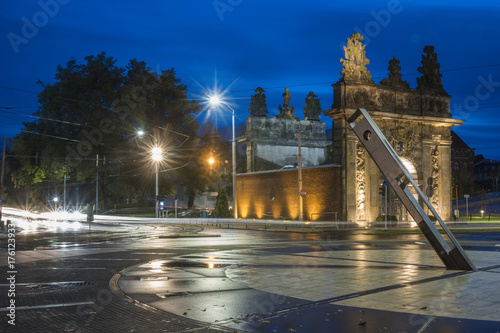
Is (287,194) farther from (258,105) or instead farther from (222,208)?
(258,105)

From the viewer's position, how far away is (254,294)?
1015cm

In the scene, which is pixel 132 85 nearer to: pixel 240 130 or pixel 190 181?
pixel 190 181

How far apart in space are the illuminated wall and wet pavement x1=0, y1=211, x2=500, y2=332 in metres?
24.7

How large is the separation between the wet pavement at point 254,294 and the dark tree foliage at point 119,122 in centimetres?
4707

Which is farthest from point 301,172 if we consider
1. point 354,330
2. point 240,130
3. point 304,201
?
point 240,130

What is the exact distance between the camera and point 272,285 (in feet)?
36.6

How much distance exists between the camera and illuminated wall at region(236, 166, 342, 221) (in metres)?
41.6

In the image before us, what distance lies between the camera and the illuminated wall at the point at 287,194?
41625 millimetres

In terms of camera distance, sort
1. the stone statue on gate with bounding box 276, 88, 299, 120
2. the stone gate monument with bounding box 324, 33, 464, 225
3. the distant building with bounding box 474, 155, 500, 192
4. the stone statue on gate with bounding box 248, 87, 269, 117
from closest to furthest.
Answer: the stone gate monument with bounding box 324, 33, 464, 225 → the stone statue on gate with bounding box 248, 87, 269, 117 → the stone statue on gate with bounding box 276, 88, 299, 120 → the distant building with bounding box 474, 155, 500, 192

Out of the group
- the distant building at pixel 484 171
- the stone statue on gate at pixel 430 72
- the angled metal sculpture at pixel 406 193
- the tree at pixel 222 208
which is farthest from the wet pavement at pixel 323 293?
the distant building at pixel 484 171

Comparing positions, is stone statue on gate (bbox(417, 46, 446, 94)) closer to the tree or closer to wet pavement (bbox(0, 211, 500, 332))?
the tree

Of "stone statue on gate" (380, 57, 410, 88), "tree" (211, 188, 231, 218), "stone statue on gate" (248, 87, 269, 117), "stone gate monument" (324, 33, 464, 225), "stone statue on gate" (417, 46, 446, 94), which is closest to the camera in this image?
"stone gate monument" (324, 33, 464, 225)

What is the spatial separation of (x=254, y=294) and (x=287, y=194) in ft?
118

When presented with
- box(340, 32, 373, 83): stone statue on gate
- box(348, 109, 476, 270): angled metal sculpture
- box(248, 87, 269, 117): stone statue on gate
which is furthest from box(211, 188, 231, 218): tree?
box(348, 109, 476, 270): angled metal sculpture
